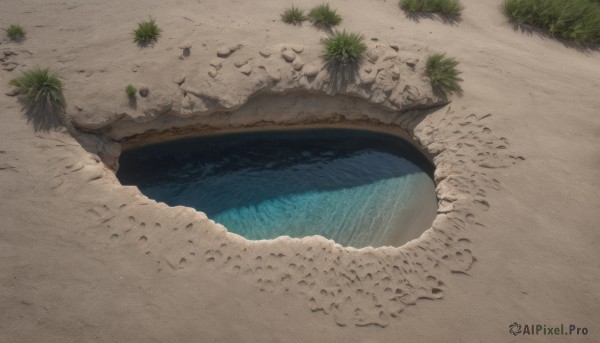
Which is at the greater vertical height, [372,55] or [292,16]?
[292,16]

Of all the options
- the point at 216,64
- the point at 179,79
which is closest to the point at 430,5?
the point at 216,64

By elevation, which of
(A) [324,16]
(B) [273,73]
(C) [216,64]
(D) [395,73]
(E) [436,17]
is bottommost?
(C) [216,64]

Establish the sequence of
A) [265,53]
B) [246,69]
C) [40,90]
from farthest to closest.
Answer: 1. [265,53]
2. [246,69]
3. [40,90]

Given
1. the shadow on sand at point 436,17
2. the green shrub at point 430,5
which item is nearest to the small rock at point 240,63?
the shadow on sand at point 436,17

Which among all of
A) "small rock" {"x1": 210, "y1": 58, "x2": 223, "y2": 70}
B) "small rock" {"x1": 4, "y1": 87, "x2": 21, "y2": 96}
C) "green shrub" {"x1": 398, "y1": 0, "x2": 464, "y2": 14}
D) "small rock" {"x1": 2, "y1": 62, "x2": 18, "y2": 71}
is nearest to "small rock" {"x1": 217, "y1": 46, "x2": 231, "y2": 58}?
"small rock" {"x1": 210, "y1": 58, "x2": 223, "y2": 70}

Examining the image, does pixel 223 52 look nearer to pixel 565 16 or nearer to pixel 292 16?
pixel 292 16

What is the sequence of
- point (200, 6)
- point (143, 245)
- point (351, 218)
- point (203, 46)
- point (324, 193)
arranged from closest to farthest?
point (143, 245) → point (351, 218) → point (324, 193) → point (203, 46) → point (200, 6)

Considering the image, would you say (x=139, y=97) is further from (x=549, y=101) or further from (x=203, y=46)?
(x=549, y=101)

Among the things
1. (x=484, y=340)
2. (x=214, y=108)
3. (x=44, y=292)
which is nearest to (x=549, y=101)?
(x=484, y=340)
